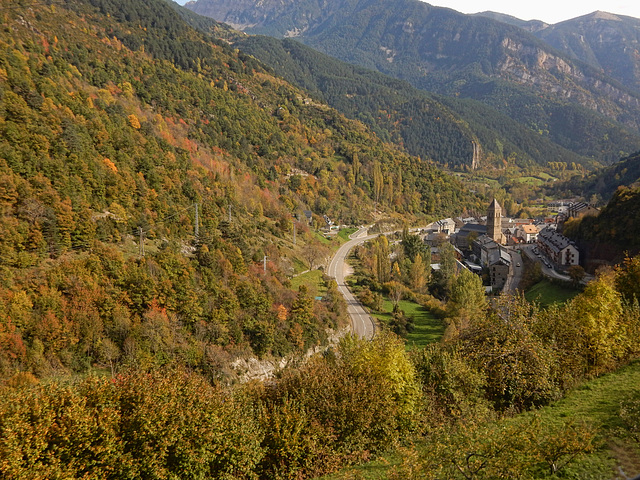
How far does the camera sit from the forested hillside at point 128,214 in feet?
97.9

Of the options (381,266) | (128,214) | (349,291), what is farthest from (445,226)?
(128,214)

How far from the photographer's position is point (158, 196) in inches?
1780

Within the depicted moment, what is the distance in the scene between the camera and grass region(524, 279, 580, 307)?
45.1 m

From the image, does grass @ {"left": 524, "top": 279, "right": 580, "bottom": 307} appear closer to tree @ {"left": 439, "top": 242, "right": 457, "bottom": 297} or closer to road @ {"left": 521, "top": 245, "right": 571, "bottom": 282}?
road @ {"left": 521, "top": 245, "right": 571, "bottom": 282}

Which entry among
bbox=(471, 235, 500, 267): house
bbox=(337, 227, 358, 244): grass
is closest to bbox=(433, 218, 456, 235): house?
bbox=(471, 235, 500, 267): house

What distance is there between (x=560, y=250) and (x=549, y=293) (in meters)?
9.94

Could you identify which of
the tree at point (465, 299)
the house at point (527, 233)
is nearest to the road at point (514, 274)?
the tree at point (465, 299)

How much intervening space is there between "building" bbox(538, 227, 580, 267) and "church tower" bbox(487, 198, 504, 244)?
48.3 feet

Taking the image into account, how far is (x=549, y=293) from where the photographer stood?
4772 cm

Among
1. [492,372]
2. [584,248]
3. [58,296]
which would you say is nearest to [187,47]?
[58,296]

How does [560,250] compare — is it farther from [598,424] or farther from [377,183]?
[377,183]

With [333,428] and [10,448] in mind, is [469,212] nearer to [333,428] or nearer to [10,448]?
[333,428]

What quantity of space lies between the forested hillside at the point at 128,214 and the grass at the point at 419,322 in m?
7.48

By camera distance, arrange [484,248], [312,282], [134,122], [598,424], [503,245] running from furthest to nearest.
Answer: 1. [503,245]
2. [484,248]
3. [312,282]
4. [134,122]
5. [598,424]
